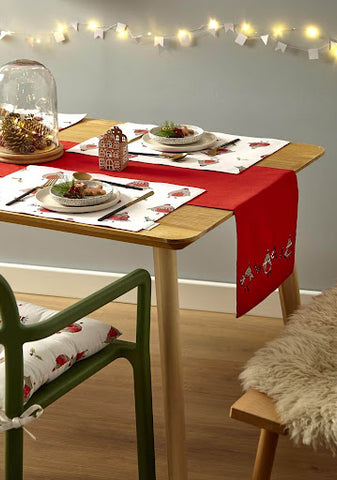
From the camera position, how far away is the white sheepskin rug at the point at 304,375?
155 cm

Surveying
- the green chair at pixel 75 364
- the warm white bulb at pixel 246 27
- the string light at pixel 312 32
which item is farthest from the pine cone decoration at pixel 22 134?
the string light at pixel 312 32

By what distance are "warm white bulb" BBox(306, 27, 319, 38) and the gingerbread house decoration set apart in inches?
38.0

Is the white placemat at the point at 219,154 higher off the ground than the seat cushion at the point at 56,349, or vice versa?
the white placemat at the point at 219,154

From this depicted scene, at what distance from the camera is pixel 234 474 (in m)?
2.23

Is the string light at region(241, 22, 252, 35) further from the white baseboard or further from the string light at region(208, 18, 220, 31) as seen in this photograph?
the white baseboard

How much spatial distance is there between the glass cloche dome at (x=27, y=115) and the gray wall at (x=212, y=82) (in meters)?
0.60

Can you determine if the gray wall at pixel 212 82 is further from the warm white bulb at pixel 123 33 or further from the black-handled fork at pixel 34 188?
the black-handled fork at pixel 34 188

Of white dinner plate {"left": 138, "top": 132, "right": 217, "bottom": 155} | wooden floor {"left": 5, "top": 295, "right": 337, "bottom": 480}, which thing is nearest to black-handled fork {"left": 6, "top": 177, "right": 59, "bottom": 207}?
white dinner plate {"left": 138, "top": 132, "right": 217, "bottom": 155}

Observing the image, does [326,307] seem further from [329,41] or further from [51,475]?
[329,41]

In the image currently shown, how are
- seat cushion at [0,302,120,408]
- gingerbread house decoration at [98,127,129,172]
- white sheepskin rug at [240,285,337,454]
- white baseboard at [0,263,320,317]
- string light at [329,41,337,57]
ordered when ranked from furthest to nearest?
white baseboard at [0,263,320,317]
string light at [329,41,337,57]
gingerbread house decoration at [98,127,129,172]
seat cushion at [0,302,120,408]
white sheepskin rug at [240,285,337,454]

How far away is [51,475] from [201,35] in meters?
1.54

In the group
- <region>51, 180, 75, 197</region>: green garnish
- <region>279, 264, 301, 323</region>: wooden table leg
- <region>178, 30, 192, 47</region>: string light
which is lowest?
<region>279, 264, 301, 323</region>: wooden table leg

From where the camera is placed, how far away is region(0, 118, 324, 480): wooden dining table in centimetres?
175

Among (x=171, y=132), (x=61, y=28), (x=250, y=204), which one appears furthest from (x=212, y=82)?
(x=250, y=204)
